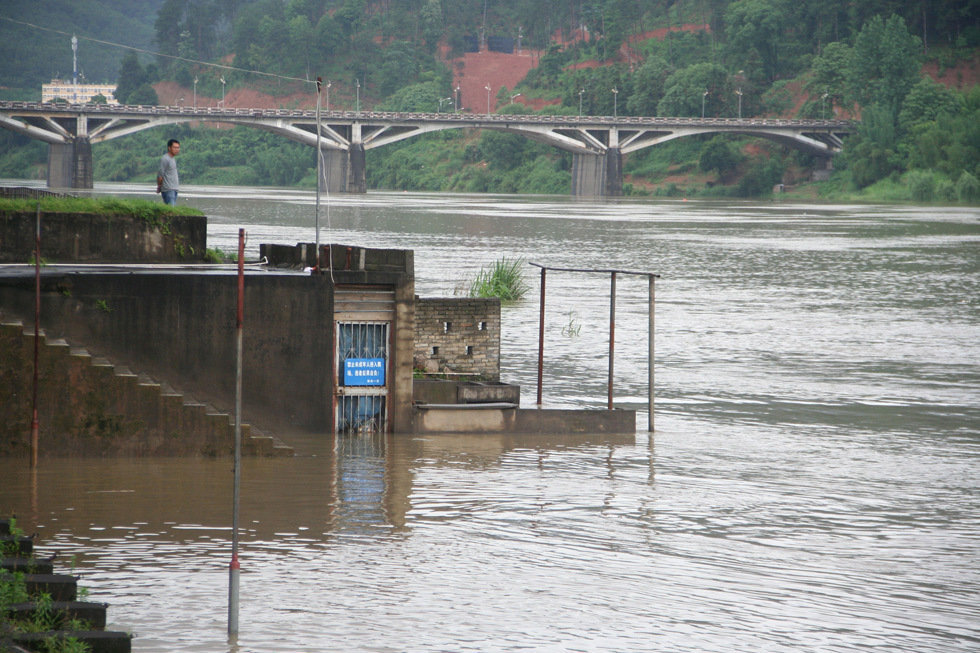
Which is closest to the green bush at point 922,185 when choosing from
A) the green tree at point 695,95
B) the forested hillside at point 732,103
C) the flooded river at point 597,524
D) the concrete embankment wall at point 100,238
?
the forested hillside at point 732,103

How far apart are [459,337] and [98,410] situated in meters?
5.77

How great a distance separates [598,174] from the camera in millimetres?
139000

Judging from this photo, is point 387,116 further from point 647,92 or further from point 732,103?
point 732,103

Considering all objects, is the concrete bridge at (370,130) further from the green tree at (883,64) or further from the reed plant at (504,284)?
the reed plant at (504,284)

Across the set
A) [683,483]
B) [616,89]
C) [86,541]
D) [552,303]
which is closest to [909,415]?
[683,483]

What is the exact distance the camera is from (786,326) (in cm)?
3325

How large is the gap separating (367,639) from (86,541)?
356cm

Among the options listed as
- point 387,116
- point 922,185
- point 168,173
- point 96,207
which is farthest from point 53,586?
point 387,116

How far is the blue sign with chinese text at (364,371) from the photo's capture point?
17.5 metres

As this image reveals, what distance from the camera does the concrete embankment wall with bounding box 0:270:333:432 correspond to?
644 inches

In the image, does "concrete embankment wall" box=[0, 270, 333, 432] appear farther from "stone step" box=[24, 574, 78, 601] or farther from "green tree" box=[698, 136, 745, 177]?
"green tree" box=[698, 136, 745, 177]

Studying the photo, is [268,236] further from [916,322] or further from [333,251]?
[333,251]

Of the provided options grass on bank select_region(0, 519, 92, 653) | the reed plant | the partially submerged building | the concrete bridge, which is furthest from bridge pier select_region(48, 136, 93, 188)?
grass on bank select_region(0, 519, 92, 653)

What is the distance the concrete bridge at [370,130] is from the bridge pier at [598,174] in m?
Answer: 0.10
